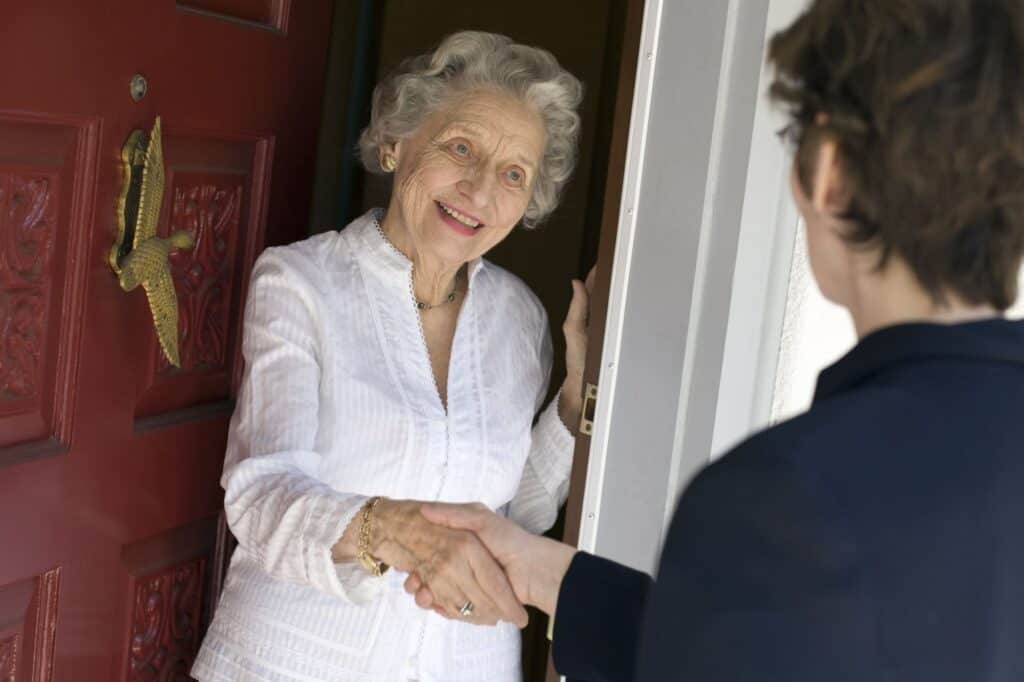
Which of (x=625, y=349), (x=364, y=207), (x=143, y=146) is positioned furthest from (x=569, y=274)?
(x=143, y=146)

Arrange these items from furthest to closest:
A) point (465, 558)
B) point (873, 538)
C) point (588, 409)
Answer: point (588, 409) < point (465, 558) < point (873, 538)

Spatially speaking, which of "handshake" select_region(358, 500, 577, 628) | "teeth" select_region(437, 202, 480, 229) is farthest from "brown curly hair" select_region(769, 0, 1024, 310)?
"teeth" select_region(437, 202, 480, 229)

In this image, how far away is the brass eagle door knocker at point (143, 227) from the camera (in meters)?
2.02

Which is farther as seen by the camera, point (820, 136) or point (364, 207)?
point (364, 207)

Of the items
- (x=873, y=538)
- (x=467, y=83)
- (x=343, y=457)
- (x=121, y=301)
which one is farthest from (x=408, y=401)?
(x=873, y=538)

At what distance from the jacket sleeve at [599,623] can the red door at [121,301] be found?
0.88 metres

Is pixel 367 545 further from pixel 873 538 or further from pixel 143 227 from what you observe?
pixel 873 538

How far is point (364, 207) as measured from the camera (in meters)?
2.94

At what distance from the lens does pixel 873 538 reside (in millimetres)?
958

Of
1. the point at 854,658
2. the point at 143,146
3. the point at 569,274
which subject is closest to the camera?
the point at 854,658

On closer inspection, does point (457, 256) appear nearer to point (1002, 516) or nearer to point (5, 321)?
point (5, 321)

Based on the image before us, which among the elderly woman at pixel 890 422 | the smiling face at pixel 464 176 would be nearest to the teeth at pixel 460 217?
the smiling face at pixel 464 176

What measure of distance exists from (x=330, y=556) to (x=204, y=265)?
65cm

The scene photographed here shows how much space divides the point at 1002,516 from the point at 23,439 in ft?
4.62
